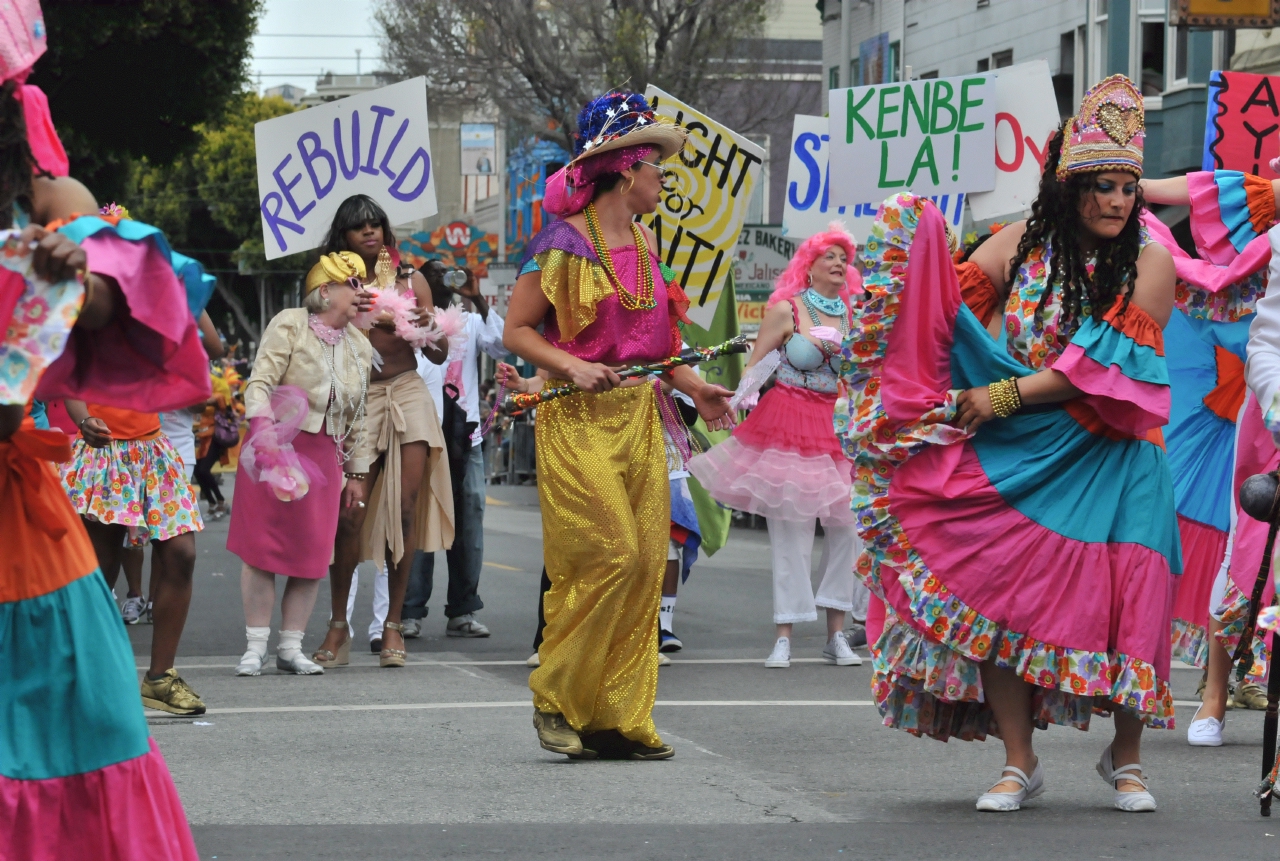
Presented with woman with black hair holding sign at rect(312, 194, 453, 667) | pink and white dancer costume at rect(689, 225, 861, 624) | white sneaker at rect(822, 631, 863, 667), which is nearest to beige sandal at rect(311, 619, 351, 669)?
woman with black hair holding sign at rect(312, 194, 453, 667)

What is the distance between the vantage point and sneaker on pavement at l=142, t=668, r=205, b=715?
7.59m

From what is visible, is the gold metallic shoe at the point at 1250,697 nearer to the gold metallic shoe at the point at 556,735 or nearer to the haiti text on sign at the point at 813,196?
the gold metallic shoe at the point at 556,735

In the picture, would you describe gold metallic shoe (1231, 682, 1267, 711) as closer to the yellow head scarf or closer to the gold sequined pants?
the gold sequined pants

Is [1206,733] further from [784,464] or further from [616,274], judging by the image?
[784,464]

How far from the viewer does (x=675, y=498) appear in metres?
10.2

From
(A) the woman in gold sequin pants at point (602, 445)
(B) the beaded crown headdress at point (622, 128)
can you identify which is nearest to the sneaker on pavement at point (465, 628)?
(A) the woman in gold sequin pants at point (602, 445)

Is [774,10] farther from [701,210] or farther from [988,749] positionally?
[988,749]

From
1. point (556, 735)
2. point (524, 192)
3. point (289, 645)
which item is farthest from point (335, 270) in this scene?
point (524, 192)

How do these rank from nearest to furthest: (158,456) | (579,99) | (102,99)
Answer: (158,456) → (102,99) → (579,99)

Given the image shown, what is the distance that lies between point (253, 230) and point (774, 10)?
137 ft

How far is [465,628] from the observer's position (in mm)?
11078

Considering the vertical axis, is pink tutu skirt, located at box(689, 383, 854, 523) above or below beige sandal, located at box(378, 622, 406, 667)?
above

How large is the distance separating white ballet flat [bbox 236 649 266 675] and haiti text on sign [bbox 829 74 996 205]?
18.3 feet

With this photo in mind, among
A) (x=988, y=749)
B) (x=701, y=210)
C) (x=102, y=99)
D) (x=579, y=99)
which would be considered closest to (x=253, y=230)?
(x=579, y=99)
